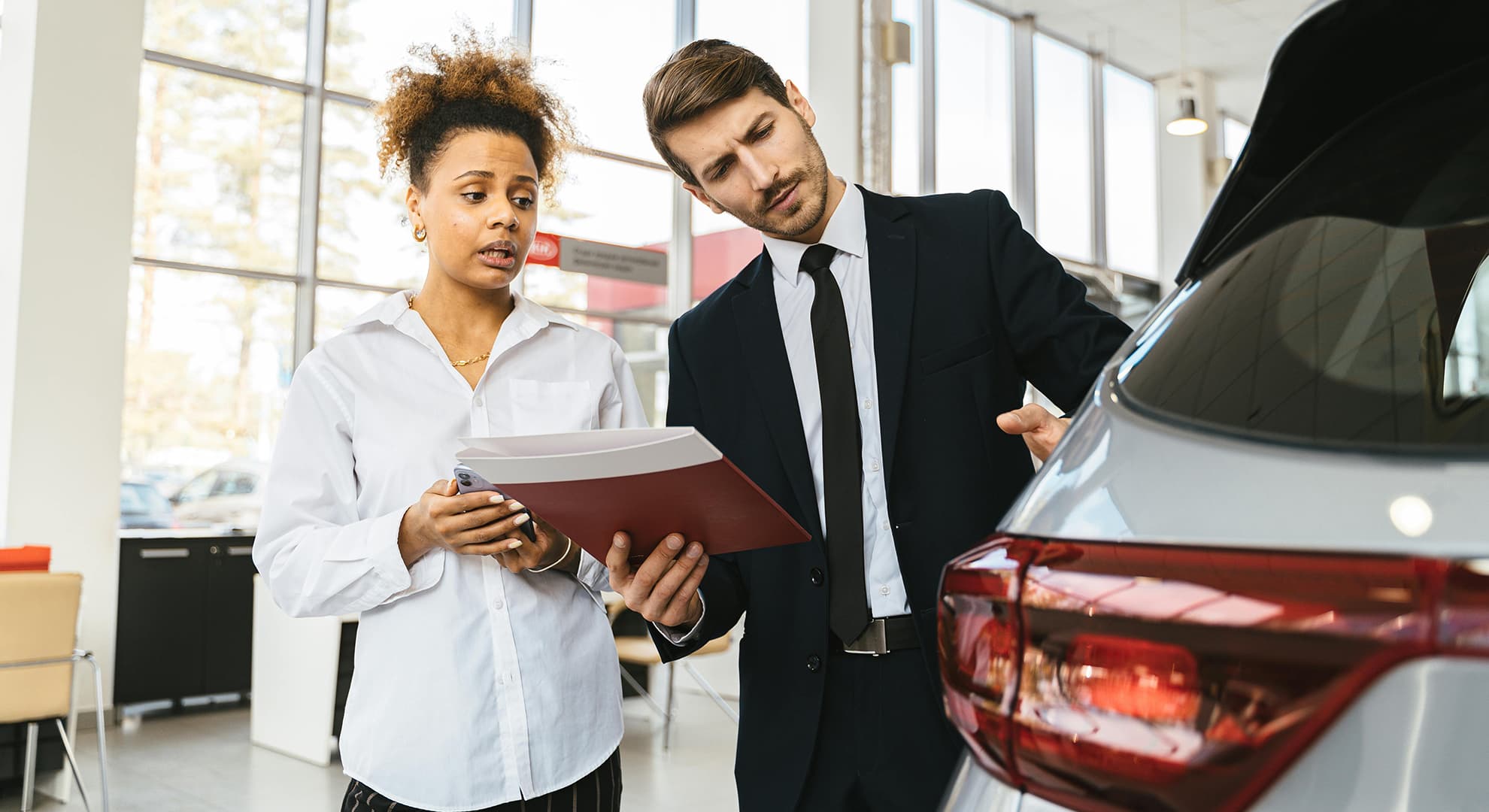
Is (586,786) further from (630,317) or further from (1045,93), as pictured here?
(1045,93)

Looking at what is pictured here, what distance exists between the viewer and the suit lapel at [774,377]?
4.55 ft

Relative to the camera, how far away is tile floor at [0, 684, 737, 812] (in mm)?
4234

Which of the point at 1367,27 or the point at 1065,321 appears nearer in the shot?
the point at 1367,27

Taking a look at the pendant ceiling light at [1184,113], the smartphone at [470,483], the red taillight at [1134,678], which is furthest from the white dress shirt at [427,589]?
the pendant ceiling light at [1184,113]

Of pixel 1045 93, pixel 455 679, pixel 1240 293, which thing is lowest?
pixel 455 679

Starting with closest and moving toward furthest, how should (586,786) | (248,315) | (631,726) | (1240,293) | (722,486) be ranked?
(1240,293), (722,486), (586,786), (631,726), (248,315)

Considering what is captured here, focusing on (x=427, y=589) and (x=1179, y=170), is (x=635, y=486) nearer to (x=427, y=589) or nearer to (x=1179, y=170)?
(x=427, y=589)

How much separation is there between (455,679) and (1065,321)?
857 mm

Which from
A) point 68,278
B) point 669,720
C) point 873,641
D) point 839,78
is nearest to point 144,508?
point 68,278

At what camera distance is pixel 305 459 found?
4.68 feet

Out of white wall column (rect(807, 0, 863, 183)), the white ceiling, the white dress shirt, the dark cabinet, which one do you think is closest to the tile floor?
the dark cabinet

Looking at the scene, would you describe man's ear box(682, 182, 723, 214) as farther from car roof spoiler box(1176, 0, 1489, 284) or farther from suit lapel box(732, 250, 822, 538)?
car roof spoiler box(1176, 0, 1489, 284)

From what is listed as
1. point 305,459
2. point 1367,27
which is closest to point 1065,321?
point 1367,27

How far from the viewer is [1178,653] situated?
51cm
